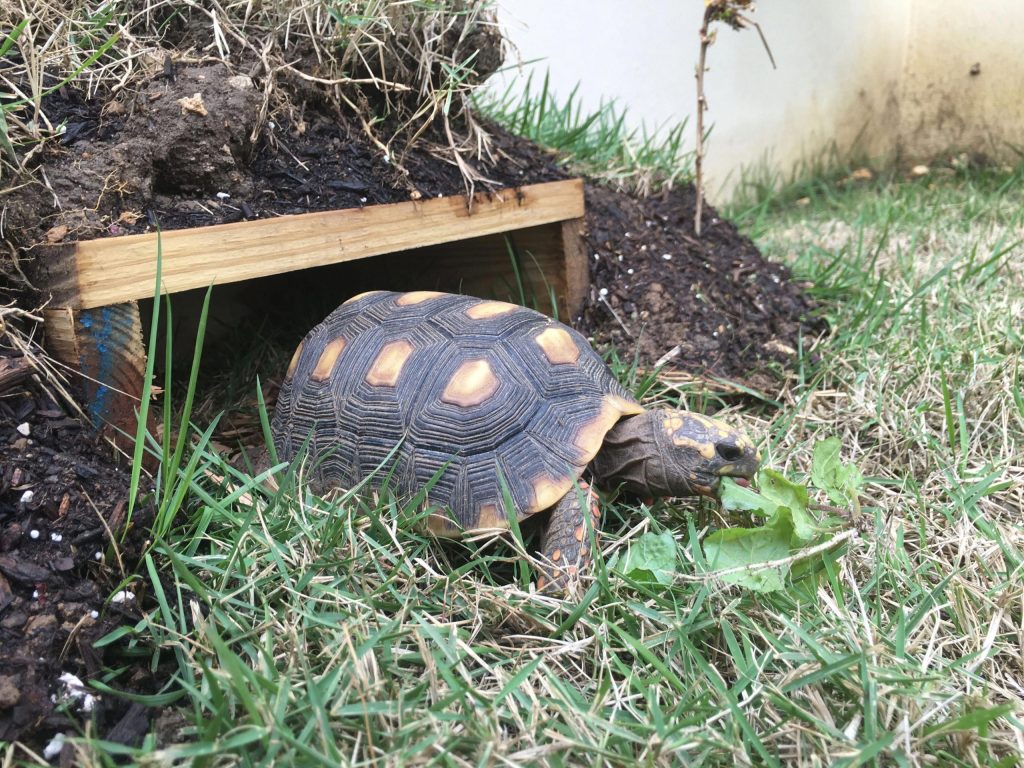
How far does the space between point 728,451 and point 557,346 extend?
0.45 metres

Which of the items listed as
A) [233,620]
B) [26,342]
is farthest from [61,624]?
[26,342]

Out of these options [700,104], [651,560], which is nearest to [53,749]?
[651,560]

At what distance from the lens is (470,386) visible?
1735 mm

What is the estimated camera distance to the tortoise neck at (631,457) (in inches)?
69.0

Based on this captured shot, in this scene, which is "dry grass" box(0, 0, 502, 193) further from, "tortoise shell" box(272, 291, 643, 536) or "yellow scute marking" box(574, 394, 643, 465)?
"yellow scute marking" box(574, 394, 643, 465)

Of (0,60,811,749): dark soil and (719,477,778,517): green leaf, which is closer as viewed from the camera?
(0,60,811,749): dark soil

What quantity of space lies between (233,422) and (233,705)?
1224 mm

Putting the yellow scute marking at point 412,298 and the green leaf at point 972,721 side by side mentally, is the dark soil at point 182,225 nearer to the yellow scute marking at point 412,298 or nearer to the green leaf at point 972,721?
the yellow scute marking at point 412,298

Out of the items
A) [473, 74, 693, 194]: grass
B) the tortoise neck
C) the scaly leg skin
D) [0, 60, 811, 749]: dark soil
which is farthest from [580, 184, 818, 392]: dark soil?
the scaly leg skin

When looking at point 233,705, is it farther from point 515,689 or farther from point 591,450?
point 591,450

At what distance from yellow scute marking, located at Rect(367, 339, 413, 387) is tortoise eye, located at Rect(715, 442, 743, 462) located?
71 cm

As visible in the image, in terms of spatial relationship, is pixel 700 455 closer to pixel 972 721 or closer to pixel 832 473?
pixel 832 473

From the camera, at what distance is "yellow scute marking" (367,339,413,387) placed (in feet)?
5.95

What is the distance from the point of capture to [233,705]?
1.19 meters
